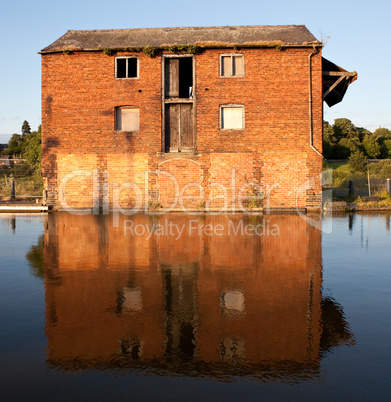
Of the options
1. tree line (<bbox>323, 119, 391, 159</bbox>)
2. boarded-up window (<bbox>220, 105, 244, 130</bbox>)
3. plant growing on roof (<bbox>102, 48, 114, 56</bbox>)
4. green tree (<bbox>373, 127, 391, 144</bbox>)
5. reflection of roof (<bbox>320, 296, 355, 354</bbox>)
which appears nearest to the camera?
reflection of roof (<bbox>320, 296, 355, 354</bbox>)

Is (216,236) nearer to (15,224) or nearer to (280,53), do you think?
(15,224)

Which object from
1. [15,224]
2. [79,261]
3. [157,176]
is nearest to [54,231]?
[15,224]

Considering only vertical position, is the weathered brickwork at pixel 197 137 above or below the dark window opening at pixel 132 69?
below

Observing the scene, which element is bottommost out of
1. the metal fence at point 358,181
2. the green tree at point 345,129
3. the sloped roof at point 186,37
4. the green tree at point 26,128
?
the metal fence at point 358,181

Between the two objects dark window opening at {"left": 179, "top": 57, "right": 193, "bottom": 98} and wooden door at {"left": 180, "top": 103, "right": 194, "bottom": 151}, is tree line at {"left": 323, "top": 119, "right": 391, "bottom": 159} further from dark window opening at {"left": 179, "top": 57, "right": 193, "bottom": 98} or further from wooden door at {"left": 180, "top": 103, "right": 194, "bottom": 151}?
wooden door at {"left": 180, "top": 103, "right": 194, "bottom": 151}

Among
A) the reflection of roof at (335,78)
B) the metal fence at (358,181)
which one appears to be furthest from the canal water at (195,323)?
the metal fence at (358,181)

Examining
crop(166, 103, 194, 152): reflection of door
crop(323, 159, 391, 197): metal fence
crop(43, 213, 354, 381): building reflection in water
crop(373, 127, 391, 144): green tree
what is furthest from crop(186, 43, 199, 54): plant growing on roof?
crop(373, 127, 391, 144): green tree

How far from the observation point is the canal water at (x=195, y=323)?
2801 millimetres

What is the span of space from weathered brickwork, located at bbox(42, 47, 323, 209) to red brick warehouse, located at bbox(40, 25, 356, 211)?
4 cm

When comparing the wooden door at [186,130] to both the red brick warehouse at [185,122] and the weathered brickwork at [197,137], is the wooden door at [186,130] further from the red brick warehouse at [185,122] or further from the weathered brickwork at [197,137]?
the weathered brickwork at [197,137]

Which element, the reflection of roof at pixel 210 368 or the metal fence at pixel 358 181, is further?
the metal fence at pixel 358 181

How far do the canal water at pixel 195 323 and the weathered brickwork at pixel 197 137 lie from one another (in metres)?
9.06

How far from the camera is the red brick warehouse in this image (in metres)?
17.0

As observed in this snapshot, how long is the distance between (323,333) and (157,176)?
46.5 ft
